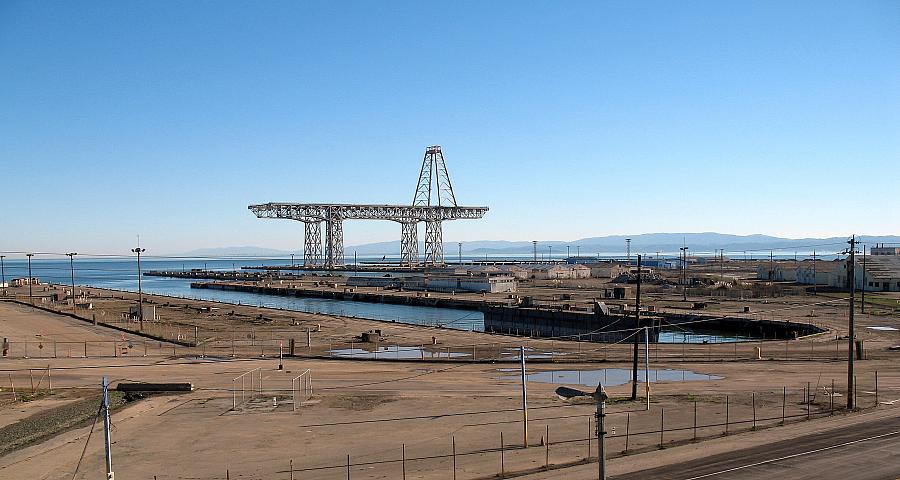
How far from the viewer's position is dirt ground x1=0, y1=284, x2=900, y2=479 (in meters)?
21.5

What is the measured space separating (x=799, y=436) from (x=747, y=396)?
6.93 metres

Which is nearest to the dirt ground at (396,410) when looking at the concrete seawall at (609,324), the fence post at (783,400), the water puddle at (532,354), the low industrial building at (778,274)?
the fence post at (783,400)

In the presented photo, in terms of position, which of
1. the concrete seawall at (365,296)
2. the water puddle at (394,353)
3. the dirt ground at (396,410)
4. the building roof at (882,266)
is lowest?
the concrete seawall at (365,296)

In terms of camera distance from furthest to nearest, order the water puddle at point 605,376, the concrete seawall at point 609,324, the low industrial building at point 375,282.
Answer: the low industrial building at point 375,282 < the concrete seawall at point 609,324 < the water puddle at point 605,376

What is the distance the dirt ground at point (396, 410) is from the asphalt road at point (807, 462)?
4.28ft

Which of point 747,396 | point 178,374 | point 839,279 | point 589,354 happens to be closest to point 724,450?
point 747,396

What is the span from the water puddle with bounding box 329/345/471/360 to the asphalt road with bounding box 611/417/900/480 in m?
23.5

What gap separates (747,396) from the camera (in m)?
29.7

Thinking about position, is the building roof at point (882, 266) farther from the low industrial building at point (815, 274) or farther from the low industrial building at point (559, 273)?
the low industrial building at point (559, 273)

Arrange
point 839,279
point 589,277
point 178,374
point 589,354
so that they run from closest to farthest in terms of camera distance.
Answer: point 178,374 < point 589,354 < point 839,279 < point 589,277

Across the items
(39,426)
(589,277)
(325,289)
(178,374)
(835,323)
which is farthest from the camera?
(589,277)

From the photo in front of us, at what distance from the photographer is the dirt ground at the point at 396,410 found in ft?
70.4

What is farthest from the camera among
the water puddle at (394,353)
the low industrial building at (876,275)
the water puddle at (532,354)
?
the low industrial building at (876,275)

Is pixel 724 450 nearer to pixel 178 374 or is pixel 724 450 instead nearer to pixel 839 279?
pixel 178 374
